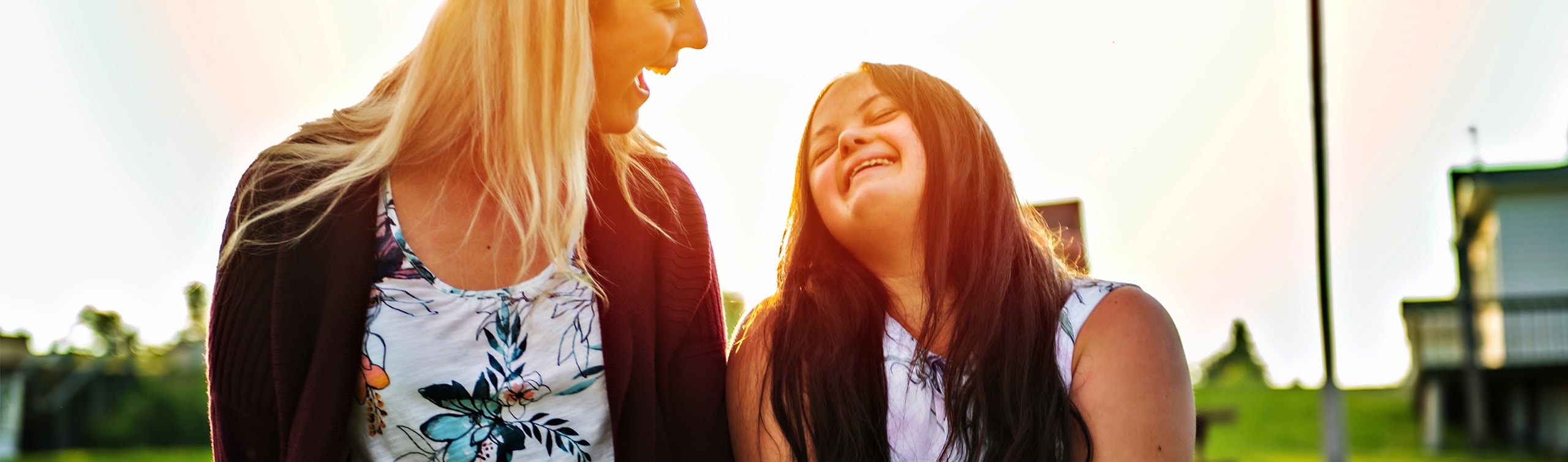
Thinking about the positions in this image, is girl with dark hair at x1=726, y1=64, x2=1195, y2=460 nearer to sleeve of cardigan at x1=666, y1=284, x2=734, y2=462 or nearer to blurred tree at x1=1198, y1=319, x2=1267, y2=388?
sleeve of cardigan at x1=666, y1=284, x2=734, y2=462

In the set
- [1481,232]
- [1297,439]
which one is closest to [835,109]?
[1481,232]

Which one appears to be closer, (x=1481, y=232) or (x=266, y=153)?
(x=266, y=153)

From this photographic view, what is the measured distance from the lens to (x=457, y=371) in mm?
1648

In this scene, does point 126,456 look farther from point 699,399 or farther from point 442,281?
point 442,281

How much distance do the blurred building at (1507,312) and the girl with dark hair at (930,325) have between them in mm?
16084

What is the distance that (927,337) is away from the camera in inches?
79.2

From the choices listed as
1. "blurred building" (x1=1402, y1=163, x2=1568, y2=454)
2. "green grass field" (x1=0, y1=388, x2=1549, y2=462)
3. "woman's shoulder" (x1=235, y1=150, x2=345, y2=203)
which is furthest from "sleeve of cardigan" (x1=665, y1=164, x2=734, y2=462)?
"blurred building" (x1=1402, y1=163, x2=1568, y2=454)

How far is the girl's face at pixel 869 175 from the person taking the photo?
2012 millimetres

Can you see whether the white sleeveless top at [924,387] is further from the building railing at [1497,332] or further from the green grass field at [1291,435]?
the building railing at [1497,332]

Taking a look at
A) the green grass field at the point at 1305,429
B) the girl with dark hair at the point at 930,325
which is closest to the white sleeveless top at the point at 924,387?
the girl with dark hair at the point at 930,325

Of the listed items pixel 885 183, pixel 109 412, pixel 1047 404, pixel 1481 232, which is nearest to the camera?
pixel 1047 404

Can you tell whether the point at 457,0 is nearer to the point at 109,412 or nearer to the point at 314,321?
the point at 314,321

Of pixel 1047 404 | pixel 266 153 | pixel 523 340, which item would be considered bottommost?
pixel 1047 404

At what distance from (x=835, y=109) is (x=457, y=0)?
0.71 meters
